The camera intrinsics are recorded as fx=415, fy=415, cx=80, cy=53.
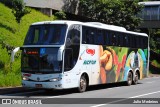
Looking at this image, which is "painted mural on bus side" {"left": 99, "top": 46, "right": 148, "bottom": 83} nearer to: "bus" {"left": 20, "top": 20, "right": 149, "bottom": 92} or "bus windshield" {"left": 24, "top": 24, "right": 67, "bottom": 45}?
"bus" {"left": 20, "top": 20, "right": 149, "bottom": 92}

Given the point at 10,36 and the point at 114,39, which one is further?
the point at 10,36

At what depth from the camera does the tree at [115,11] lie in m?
44.2

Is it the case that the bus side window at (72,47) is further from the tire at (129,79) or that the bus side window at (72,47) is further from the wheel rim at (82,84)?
the tire at (129,79)

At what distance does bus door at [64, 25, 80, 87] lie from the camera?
18922 mm

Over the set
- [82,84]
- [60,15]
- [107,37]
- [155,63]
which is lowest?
[155,63]

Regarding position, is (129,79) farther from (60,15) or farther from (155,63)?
(155,63)

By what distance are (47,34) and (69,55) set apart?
1422 millimetres

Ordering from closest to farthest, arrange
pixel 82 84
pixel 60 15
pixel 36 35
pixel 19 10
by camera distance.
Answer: pixel 36 35, pixel 82 84, pixel 19 10, pixel 60 15

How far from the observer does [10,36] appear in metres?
30.2

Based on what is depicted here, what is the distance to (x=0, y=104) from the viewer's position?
14.9m

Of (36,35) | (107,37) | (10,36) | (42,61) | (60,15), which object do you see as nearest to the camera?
(42,61)

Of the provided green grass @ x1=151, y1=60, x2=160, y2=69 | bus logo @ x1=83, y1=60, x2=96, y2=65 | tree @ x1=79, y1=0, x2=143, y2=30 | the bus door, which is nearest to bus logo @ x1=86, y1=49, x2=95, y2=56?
bus logo @ x1=83, y1=60, x2=96, y2=65

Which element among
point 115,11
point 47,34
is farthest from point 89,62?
point 115,11

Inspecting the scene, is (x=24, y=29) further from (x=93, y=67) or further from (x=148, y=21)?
(x=148, y=21)
